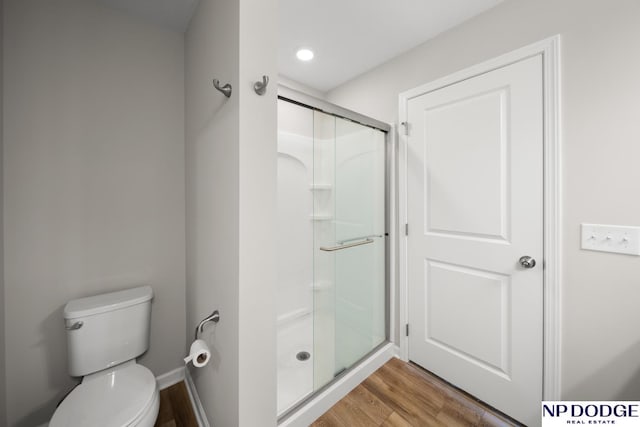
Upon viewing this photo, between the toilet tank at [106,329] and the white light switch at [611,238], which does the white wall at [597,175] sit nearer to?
the white light switch at [611,238]

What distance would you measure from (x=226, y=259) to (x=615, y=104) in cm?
189

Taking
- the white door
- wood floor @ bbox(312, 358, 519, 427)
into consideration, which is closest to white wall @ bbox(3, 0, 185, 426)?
wood floor @ bbox(312, 358, 519, 427)

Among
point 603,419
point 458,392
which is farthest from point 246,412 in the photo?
point 603,419

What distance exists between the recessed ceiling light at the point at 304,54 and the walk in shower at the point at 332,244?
51 centimetres

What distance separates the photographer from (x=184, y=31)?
169 centimetres

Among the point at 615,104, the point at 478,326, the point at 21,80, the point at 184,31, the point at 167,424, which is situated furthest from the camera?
the point at 184,31

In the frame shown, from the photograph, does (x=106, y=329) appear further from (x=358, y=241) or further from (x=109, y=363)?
(x=358, y=241)

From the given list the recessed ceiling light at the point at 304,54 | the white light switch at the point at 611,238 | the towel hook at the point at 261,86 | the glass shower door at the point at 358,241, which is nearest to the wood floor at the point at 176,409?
the glass shower door at the point at 358,241

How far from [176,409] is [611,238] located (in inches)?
98.4

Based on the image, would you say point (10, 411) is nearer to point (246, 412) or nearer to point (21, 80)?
point (246, 412)

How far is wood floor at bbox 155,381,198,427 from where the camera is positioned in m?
1.37

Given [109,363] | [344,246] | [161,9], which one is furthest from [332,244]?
[161,9]

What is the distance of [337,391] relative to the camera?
1531 millimetres

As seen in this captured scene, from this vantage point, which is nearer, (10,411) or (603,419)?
(603,419)
